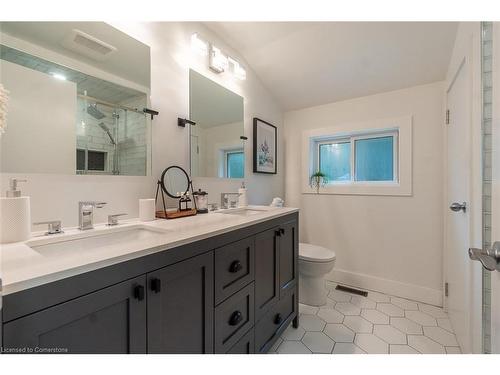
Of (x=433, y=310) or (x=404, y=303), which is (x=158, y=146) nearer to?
(x=404, y=303)

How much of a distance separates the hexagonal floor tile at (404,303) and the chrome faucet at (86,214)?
7.66 feet

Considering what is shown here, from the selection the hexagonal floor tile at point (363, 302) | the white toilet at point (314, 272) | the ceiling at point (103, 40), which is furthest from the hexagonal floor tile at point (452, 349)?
the ceiling at point (103, 40)

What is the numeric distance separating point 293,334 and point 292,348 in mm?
146

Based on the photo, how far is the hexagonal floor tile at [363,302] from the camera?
1.90 metres

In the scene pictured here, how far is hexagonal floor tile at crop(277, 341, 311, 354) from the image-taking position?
1389mm

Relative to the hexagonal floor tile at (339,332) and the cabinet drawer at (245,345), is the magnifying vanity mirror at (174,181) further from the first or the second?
the hexagonal floor tile at (339,332)

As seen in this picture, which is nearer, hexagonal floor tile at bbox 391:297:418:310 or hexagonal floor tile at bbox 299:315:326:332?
hexagonal floor tile at bbox 299:315:326:332

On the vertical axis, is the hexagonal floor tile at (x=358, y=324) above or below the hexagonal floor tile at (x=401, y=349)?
below

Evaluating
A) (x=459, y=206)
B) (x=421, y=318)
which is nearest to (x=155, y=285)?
(x=459, y=206)

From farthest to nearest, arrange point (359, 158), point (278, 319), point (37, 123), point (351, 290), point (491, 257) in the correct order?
point (359, 158), point (351, 290), point (278, 319), point (37, 123), point (491, 257)

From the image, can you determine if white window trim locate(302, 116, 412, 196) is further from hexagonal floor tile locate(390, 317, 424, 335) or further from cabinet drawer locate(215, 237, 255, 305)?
cabinet drawer locate(215, 237, 255, 305)

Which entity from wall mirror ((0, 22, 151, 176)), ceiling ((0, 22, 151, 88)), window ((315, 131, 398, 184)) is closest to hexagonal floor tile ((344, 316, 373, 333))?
window ((315, 131, 398, 184))

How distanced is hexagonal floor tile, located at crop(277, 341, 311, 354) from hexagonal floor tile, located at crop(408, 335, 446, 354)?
0.69m

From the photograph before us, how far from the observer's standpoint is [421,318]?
173cm
